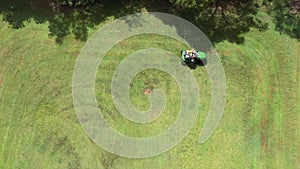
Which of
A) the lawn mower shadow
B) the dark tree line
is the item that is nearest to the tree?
the dark tree line

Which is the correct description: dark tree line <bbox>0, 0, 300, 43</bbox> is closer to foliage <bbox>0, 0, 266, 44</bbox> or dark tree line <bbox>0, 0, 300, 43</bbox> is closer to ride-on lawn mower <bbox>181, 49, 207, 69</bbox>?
foliage <bbox>0, 0, 266, 44</bbox>

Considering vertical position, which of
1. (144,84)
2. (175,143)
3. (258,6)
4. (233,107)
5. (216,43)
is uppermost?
(258,6)

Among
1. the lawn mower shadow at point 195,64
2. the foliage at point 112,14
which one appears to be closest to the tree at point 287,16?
the foliage at point 112,14

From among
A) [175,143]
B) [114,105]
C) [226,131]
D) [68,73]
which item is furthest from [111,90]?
[226,131]

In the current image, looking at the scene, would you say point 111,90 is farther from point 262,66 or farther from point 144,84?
point 262,66

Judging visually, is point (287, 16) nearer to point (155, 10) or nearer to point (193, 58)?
point (193, 58)

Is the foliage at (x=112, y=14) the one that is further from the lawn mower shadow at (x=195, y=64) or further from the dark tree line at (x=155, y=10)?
the lawn mower shadow at (x=195, y=64)
